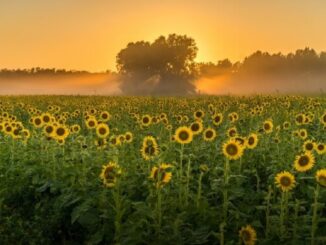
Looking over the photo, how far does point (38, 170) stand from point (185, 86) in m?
76.1

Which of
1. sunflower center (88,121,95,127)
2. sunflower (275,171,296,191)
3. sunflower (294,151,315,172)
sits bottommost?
sunflower (275,171,296,191)

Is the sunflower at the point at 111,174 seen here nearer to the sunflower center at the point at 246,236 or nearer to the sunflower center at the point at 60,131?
the sunflower center at the point at 246,236

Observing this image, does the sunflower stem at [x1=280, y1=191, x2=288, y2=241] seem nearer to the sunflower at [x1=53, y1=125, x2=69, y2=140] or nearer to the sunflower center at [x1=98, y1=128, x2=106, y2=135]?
the sunflower center at [x1=98, y1=128, x2=106, y2=135]

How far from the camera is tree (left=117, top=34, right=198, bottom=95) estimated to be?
8462cm

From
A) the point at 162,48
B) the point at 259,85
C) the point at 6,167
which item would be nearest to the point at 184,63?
the point at 162,48

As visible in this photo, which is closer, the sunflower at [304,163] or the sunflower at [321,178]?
the sunflower at [321,178]

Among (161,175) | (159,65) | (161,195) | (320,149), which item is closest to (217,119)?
(320,149)

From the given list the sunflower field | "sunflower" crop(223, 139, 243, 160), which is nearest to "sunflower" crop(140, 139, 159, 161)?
the sunflower field

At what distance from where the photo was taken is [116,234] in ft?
20.3

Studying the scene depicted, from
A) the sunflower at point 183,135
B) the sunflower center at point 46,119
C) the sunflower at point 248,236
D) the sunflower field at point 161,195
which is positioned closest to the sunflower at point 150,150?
the sunflower field at point 161,195

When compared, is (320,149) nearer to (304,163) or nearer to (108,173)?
(304,163)

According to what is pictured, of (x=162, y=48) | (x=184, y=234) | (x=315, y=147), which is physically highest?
(x=162, y=48)

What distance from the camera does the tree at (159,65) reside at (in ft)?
278

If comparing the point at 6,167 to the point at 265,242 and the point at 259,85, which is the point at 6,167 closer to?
the point at 265,242
